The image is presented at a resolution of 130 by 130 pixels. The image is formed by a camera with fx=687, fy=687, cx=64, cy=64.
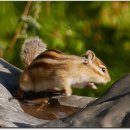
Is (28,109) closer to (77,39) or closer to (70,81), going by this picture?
(70,81)

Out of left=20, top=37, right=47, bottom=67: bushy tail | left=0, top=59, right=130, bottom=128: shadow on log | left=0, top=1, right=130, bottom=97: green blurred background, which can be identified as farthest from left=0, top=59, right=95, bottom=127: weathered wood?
left=0, top=1, right=130, bottom=97: green blurred background

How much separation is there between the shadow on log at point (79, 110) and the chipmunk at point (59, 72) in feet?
0.32

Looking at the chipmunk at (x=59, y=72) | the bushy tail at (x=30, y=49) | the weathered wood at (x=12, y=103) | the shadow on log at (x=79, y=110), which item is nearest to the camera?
the shadow on log at (x=79, y=110)

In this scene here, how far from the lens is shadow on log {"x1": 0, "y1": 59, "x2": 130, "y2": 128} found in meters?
3.10

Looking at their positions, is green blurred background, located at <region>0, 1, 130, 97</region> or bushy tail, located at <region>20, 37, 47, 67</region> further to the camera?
green blurred background, located at <region>0, 1, 130, 97</region>

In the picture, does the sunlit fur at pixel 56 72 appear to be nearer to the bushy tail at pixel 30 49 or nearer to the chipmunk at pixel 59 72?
the chipmunk at pixel 59 72

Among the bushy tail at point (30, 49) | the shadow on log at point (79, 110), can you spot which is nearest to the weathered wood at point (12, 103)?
the shadow on log at point (79, 110)

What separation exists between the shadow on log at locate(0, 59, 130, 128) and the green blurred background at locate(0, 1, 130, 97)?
158 centimetres

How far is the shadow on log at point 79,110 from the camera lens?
3.10 metres

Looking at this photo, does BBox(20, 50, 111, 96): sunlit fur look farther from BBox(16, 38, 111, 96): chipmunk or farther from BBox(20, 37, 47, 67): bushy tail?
BBox(20, 37, 47, 67): bushy tail

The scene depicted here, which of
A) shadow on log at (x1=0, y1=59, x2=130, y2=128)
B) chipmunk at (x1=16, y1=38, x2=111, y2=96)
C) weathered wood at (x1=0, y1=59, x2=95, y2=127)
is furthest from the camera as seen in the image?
chipmunk at (x1=16, y1=38, x2=111, y2=96)

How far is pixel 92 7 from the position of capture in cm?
605

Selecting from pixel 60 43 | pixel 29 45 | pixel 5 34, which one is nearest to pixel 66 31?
pixel 60 43

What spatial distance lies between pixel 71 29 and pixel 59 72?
1.74 metres
